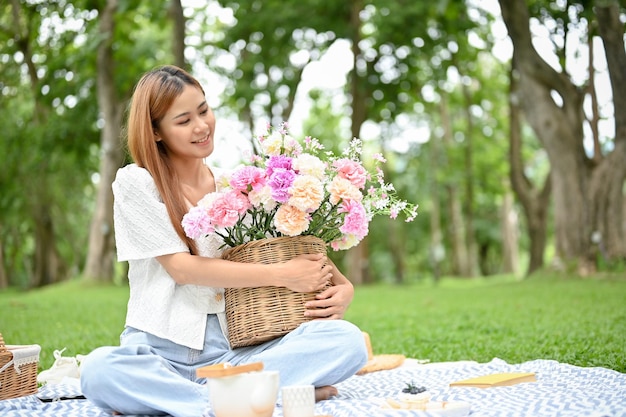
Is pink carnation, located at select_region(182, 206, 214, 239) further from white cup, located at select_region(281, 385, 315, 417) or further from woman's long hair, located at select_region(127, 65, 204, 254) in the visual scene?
white cup, located at select_region(281, 385, 315, 417)

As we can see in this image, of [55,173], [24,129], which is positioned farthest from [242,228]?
[55,173]

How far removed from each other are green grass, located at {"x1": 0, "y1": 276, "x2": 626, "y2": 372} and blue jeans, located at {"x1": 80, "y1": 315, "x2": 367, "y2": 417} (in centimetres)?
194

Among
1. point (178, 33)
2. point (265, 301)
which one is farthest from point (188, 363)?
point (178, 33)

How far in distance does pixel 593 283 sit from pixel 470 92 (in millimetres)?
11847

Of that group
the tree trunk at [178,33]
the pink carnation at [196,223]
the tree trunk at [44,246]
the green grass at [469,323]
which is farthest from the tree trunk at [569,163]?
the tree trunk at [44,246]

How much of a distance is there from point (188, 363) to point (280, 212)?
30.3 inches

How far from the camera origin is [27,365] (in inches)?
147

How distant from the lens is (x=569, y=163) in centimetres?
1215

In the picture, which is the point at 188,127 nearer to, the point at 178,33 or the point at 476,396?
the point at 476,396

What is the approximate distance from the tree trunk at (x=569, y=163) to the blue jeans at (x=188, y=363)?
9.60m

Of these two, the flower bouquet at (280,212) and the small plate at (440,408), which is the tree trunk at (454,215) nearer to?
the flower bouquet at (280,212)

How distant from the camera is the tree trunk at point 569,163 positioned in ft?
39.3

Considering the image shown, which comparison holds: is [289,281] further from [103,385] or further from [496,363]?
[496,363]

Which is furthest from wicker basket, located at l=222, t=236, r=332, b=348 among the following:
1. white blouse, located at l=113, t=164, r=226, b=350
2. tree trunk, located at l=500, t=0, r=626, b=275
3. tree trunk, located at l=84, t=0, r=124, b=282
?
tree trunk, located at l=84, t=0, r=124, b=282
